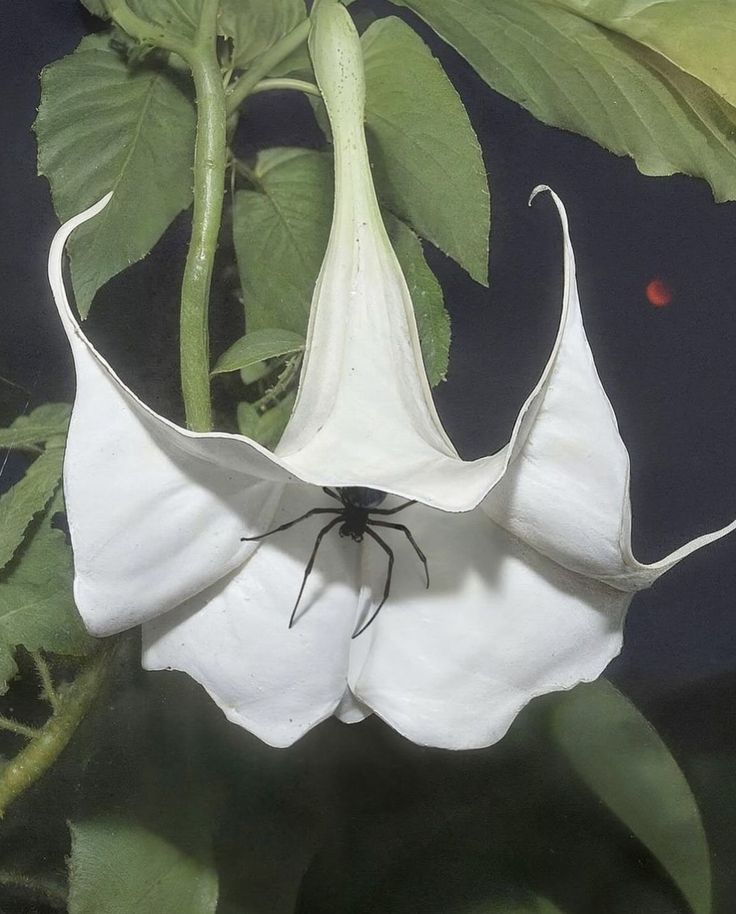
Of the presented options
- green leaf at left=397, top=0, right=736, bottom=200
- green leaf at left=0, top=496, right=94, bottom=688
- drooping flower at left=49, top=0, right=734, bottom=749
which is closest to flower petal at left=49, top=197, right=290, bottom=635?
drooping flower at left=49, top=0, right=734, bottom=749

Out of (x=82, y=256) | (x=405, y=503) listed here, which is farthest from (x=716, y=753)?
(x=82, y=256)

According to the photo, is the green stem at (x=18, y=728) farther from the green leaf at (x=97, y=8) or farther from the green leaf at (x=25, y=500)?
the green leaf at (x=97, y=8)

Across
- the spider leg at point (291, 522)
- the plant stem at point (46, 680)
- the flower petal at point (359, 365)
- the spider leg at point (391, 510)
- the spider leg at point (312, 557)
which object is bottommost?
the plant stem at point (46, 680)

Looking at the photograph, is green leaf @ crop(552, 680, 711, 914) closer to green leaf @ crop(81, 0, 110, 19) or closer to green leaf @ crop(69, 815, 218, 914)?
green leaf @ crop(69, 815, 218, 914)

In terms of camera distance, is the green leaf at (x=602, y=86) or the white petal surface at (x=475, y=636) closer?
the white petal surface at (x=475, y=636)

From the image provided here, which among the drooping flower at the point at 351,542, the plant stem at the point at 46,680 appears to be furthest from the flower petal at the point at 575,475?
the plant stem at the point at 46,680

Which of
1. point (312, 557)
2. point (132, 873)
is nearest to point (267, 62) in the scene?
point (312, 557)

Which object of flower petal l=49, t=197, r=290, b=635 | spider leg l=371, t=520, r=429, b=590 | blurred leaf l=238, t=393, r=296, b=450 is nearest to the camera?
flower petal l=49, t=197, r=290, b=635

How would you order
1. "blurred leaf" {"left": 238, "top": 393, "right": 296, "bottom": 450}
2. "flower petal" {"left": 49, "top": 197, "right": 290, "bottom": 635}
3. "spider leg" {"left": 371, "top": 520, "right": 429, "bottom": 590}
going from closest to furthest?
"flower petal" {"left": 49, "top": 197, "right": 290, "bottom": 635} < "spider leg" {"left": 371, "top": 520, "right": 429, "bottom": 590} < "blurred leaf" {"left": 238, "top": 393, "right": 296, "bottom": 450}
